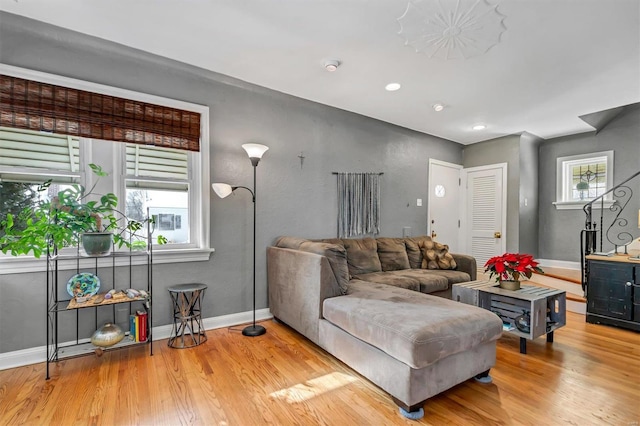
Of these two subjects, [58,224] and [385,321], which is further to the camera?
[58,224]

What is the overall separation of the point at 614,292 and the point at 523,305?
1519 millimetres

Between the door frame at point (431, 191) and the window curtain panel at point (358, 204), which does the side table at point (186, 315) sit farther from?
the door frame at point (431, 191)

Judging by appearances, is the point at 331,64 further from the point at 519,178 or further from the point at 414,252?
the point at 519,178

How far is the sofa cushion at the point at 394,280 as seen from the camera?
3.19 m

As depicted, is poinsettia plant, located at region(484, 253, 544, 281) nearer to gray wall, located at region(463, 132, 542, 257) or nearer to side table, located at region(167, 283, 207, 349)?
gray wall, located at region(463, 132, 542, 257)

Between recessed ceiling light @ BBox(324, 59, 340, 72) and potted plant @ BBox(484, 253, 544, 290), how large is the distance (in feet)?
7.55

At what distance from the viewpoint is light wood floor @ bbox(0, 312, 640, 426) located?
66.4 inches

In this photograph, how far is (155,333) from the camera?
8.95 ft

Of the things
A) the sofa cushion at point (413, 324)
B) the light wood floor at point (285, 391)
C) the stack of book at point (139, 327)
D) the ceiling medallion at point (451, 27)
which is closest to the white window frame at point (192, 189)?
the stack of book at point (139, 327)

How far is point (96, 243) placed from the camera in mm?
2229

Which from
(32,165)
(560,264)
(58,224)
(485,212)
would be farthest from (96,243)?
(560,264)

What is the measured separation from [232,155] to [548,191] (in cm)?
545

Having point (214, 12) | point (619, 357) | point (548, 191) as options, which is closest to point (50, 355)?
point (214, 12)

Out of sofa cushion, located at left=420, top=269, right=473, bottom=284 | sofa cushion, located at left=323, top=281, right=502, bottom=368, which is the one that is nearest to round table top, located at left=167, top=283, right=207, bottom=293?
sofa cushion, located at left=323, top=281, right=502, bottom=368
